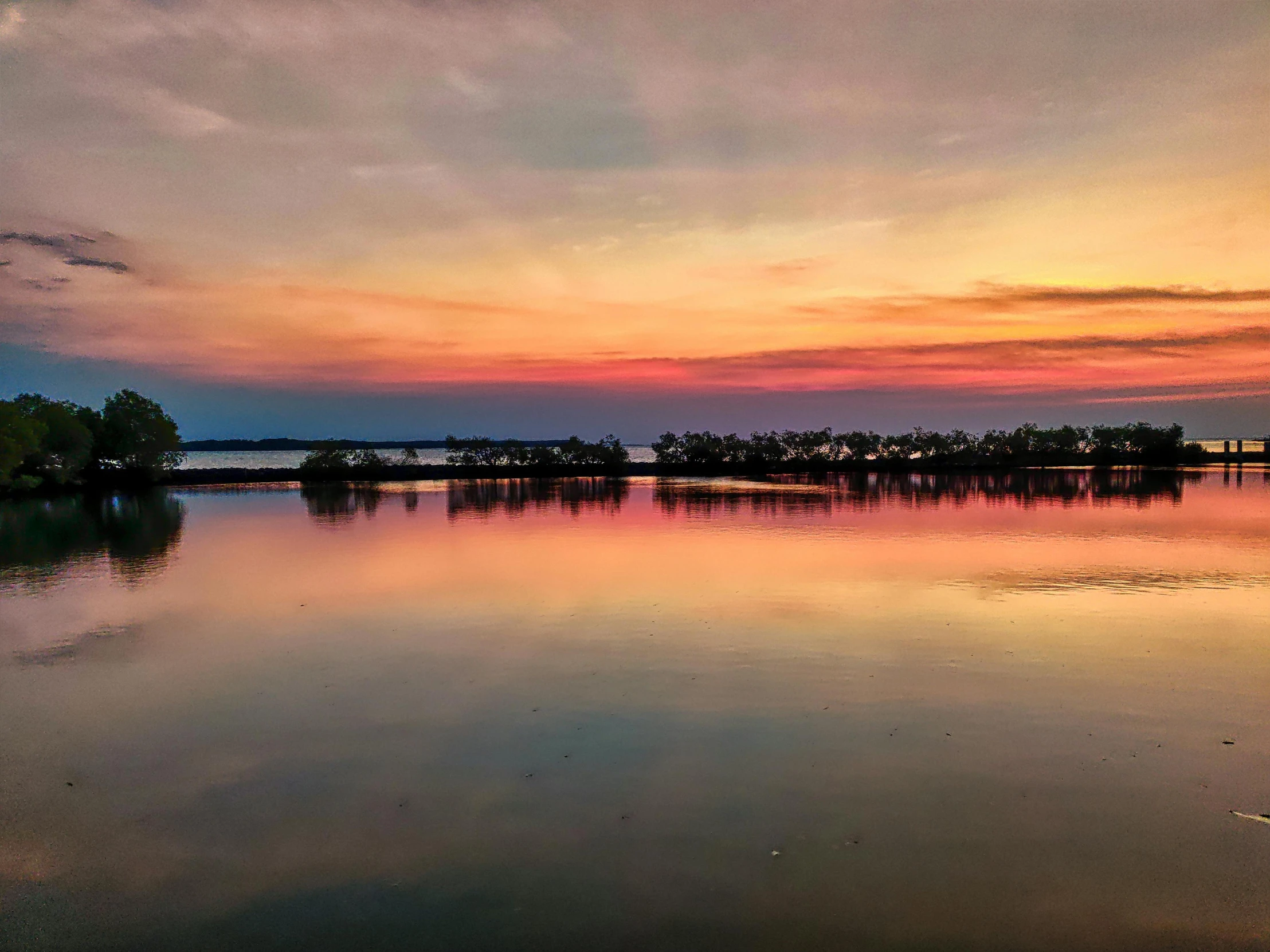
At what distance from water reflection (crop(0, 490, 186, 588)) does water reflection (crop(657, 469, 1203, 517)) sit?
25.2m

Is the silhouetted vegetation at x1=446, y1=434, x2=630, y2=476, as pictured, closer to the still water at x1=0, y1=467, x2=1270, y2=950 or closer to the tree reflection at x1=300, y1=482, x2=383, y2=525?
the tree reflection at x1=300, y1=482, x2=383, y2=525

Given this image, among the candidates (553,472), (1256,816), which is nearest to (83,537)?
(1256,816)

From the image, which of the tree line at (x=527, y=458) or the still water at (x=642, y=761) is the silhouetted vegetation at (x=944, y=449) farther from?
the still water at (x=642, y=761)

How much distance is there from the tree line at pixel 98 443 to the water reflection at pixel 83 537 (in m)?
12.6

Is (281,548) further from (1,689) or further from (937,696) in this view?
(937,696)

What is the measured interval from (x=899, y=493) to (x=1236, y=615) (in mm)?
43041

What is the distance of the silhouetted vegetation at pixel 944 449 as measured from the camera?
376 ft

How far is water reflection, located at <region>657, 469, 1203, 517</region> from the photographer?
46.2 meters

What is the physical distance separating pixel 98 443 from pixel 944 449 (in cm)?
11525

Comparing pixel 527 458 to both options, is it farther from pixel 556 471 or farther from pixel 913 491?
pixel 913 491

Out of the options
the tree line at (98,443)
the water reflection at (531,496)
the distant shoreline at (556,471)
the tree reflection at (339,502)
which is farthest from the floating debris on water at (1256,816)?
the distant shoreline at (556,471)

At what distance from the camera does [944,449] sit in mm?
120562

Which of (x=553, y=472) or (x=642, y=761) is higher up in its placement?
(x=553, y=472)

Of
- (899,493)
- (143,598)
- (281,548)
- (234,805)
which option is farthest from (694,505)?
(234,805)
